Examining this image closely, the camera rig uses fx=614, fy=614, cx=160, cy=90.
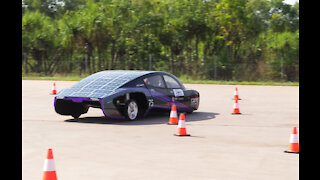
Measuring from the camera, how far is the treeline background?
4175 cm

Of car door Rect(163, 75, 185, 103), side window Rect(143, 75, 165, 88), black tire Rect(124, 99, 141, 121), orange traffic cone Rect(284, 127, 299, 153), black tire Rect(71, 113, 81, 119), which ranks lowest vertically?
orange traffic cone Rect(284, 127, 299, 153)

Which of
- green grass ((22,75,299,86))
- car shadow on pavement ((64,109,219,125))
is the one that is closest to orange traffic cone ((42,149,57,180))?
car shadow on pavement ((64,109,219,125))

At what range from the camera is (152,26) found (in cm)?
4369

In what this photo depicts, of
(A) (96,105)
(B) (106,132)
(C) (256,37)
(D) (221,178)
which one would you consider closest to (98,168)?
(D) (221,178)

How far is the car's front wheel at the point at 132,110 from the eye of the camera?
622 inches

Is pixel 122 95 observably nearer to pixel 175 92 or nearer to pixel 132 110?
pixel 132 110

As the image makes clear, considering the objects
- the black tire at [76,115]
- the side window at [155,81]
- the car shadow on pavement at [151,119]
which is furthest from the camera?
the side window at [155,81]

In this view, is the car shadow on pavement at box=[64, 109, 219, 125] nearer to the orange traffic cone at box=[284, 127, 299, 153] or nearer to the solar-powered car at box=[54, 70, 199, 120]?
the solar-powered car at box=[54, 70, 199, 120]

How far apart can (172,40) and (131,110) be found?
2773 centimetres

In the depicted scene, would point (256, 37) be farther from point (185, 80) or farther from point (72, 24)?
point (72, 24)

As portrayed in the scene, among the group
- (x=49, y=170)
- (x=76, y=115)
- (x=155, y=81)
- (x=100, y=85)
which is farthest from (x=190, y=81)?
(x=49, y=170)

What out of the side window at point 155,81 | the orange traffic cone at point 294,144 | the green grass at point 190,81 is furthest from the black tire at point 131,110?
the green grass at point 190,81

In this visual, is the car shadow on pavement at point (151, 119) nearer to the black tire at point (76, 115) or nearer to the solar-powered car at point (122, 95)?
the black tire at point (76, 115)
